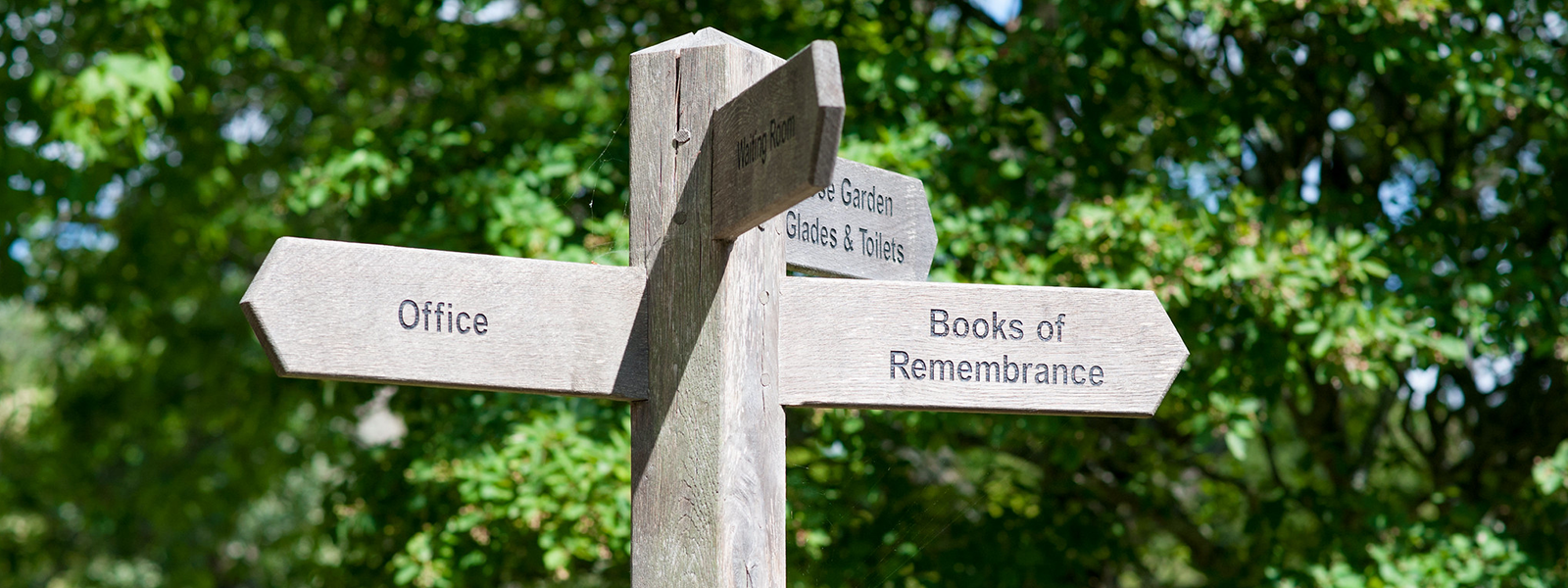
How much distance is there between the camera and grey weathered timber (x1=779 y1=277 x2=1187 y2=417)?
204 cm

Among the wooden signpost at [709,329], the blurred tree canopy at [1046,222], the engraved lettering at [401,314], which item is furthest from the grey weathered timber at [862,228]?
the blurred tree canopy at [1046,222]

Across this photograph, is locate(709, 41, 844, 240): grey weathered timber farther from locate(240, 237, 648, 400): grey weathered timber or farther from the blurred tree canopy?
the blurred tree canopy

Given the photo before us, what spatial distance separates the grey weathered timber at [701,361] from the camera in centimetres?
193

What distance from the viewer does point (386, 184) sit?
16.8 feet

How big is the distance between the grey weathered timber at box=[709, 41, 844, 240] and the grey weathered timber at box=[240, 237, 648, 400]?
21cm

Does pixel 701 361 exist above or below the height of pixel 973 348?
above

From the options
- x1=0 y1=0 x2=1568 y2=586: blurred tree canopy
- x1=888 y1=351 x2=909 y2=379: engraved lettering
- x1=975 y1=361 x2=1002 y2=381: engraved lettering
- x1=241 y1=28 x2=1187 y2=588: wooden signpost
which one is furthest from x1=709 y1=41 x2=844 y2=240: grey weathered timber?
x1=0 y1=0 x2=1568 y2=586: blurred tree canopy

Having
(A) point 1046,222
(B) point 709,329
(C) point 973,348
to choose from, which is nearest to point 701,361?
(B) point 709,329

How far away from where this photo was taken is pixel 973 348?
2.09m

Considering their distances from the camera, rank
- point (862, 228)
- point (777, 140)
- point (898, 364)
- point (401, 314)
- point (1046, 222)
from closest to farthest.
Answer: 1. point (777, 140)
2. point (401, 314)
3. point (898, 364)
4. point (862, 228)
5. point (1046, 222)

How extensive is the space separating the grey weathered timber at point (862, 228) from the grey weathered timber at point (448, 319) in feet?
0.91

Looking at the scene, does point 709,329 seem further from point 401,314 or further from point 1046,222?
point 1046,222

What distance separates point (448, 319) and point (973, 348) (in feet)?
2.46

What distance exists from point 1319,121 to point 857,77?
1938 mm
